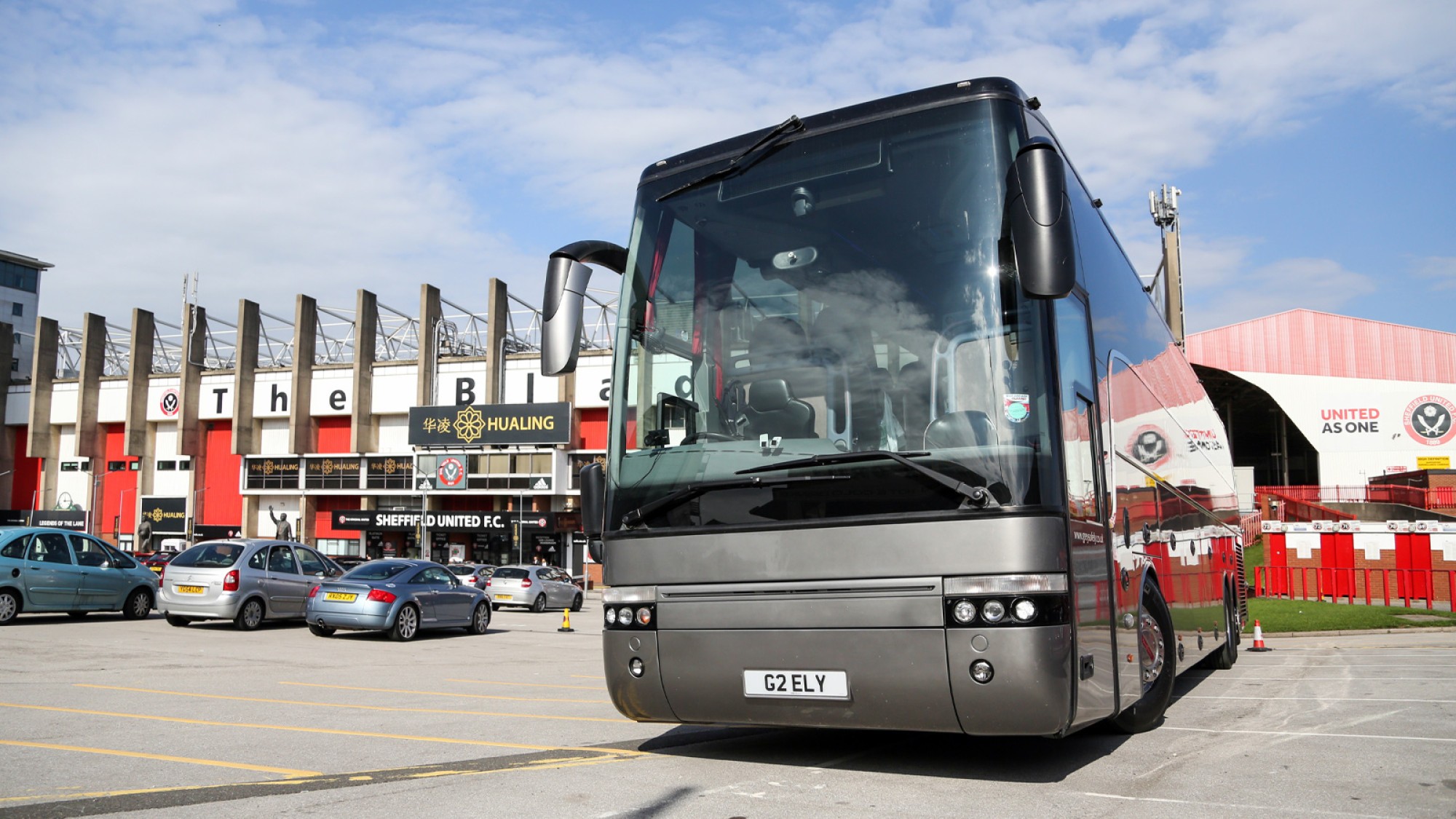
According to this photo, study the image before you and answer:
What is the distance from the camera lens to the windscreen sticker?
207 inches

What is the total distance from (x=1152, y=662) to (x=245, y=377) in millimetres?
71468

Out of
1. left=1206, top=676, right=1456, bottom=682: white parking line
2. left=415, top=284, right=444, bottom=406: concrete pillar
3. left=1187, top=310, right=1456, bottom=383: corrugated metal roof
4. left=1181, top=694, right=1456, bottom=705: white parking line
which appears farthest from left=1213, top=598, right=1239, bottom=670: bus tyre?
left=415, top=284, right=444, bottom=406: concrete pillar

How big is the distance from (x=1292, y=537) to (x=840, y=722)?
28.7 m

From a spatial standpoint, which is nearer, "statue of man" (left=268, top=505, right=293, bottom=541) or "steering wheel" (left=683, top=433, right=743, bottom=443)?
"steering wheel" (left=683, top=433, right=743, bottom=443)

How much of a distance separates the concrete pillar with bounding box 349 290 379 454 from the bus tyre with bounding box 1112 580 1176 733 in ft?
211

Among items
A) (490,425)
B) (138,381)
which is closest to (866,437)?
(490,425)

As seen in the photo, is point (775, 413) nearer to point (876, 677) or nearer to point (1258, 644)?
point (876, 677)

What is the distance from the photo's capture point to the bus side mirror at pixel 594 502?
641 cm

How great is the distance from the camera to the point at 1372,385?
147ft

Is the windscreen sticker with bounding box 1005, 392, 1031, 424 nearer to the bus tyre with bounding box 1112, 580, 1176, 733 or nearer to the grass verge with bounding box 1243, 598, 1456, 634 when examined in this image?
the bus tyre with bounding box 1112, 580, 1176, 733

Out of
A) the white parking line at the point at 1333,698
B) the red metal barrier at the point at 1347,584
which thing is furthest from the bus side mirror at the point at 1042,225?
the red metal barrier at the point at 1347,584

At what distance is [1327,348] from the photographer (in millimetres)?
45656

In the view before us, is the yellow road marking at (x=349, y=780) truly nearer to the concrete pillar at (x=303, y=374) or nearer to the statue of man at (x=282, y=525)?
the statue of man at (x=282, y=525)

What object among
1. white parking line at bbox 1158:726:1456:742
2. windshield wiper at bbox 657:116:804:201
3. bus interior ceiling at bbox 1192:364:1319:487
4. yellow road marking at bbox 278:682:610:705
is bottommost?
yellow road marking at bbox 278:682:610:705
